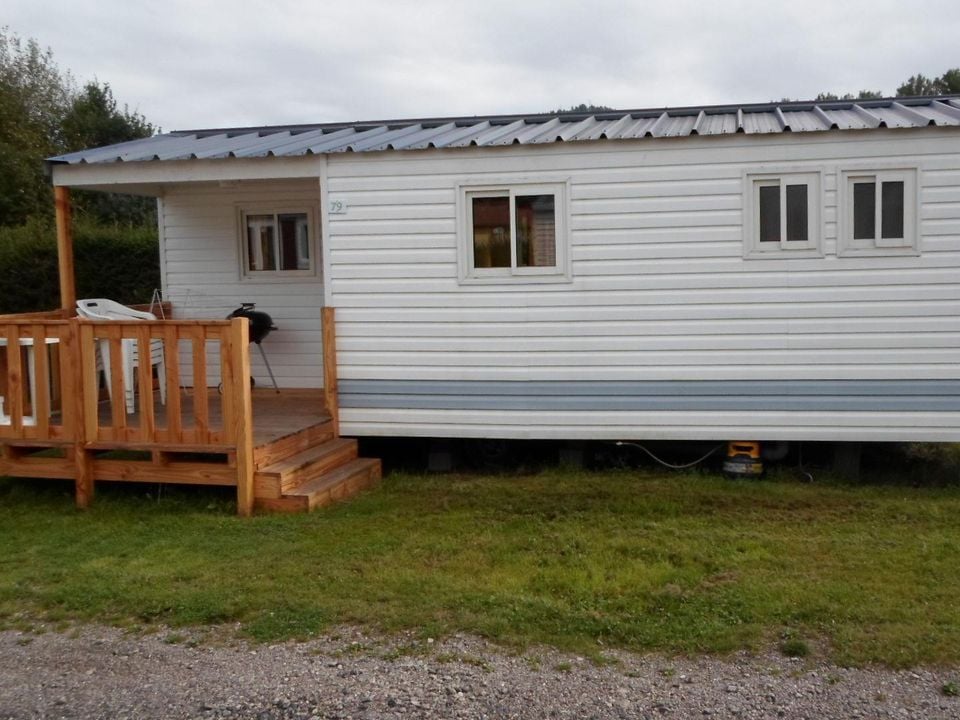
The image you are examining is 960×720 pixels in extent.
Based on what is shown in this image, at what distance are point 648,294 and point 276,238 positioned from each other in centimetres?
407

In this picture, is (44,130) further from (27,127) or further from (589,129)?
(589,129)

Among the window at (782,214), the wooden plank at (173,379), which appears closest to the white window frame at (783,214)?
the window at (782,214)

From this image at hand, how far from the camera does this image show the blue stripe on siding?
766 centimetres

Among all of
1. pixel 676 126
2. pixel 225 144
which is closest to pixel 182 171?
pixel 225 144

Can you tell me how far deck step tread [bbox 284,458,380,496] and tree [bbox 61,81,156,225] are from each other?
16907 millimetres

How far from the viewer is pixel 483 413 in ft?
27.0

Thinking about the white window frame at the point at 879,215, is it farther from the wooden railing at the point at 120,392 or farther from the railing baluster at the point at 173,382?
the railing baluster at the point at 173,382

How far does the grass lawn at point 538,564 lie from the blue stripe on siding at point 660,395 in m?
0.62

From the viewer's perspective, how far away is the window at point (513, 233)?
8.01 metres

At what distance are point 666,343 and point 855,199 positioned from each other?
176 cm

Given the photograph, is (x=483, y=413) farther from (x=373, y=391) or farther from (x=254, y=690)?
(x=254, y=690)

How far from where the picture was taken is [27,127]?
2339 cm

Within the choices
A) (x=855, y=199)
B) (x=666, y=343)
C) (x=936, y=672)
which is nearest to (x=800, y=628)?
(x=936, y=672)

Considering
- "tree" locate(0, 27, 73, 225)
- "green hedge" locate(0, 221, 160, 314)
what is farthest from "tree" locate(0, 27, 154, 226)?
"green hedge" locate(0, 221, 160, 314)
